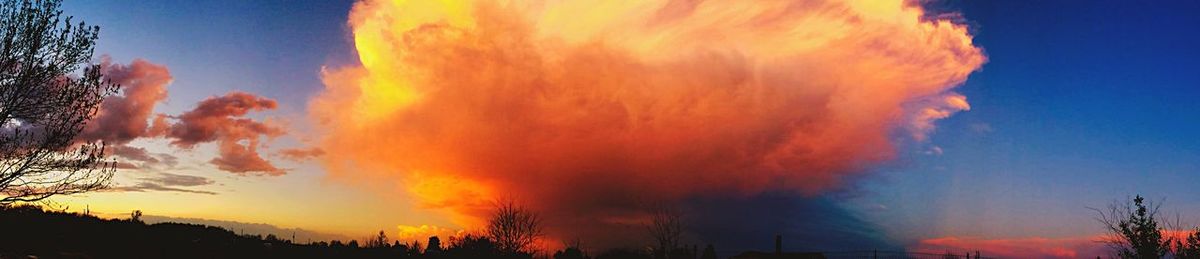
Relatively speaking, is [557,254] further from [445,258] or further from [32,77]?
[32,77]

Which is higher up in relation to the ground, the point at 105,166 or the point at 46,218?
the point at 105,166

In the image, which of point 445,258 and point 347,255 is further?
point 445,258

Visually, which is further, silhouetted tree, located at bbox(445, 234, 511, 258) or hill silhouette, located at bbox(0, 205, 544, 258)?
silhouetted tree, located at bbox(445, 234, 511, 258)

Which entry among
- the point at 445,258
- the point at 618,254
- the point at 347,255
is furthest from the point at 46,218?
the point at 618,254

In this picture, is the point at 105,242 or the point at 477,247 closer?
the point at 105,242

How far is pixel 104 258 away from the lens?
21.8 meters

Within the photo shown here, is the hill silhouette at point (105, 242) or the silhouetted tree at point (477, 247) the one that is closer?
the hill silhouette at point (105, 242)

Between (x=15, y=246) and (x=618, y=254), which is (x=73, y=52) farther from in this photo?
(x=618, y=254)

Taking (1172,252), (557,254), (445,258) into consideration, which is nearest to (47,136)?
(445,258)

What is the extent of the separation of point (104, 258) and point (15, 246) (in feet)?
7.49

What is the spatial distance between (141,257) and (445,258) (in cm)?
1695

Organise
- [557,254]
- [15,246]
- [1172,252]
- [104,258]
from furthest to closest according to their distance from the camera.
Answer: [557,254]
[1172,252]
[104,258]
[15,246]

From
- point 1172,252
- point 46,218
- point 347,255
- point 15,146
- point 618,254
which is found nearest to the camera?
point 15,146

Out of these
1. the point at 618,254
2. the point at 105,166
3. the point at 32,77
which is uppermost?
the point at 32,77
